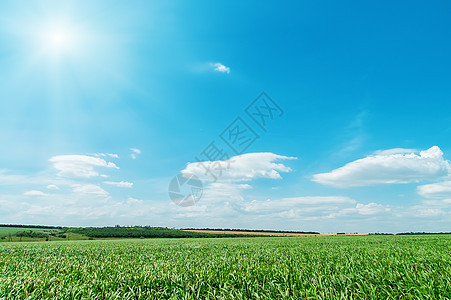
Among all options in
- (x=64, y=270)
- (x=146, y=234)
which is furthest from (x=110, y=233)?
(x=64, y=270)

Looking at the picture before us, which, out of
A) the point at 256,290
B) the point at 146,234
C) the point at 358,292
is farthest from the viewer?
the point at 146,234

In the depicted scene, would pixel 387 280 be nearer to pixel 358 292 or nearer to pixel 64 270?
pixel 358 292

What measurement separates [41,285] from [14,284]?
470mm

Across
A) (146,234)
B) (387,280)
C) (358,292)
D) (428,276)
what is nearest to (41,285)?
(358,292)

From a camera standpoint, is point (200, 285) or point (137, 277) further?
point (137, 277)

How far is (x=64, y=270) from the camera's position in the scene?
7.42 meters

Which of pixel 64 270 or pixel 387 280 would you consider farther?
pixel 64 270

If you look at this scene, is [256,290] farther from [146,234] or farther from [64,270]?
[146,234]

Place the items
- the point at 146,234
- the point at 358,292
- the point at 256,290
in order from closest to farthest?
the point at 358,292
the point at 256,290
the point at 146,234

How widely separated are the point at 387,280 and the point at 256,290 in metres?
2.77

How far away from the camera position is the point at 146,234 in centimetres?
7331

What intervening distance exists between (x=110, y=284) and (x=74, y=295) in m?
0.74

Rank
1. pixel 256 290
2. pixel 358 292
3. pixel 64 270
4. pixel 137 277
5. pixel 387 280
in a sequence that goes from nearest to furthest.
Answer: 1. pixel 358 292
2. pixel 256 290
3. pixel 387 280
4. pixel 137 277
5. pixel 64 270

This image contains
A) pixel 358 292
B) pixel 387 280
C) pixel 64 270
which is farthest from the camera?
pixel 64 270
